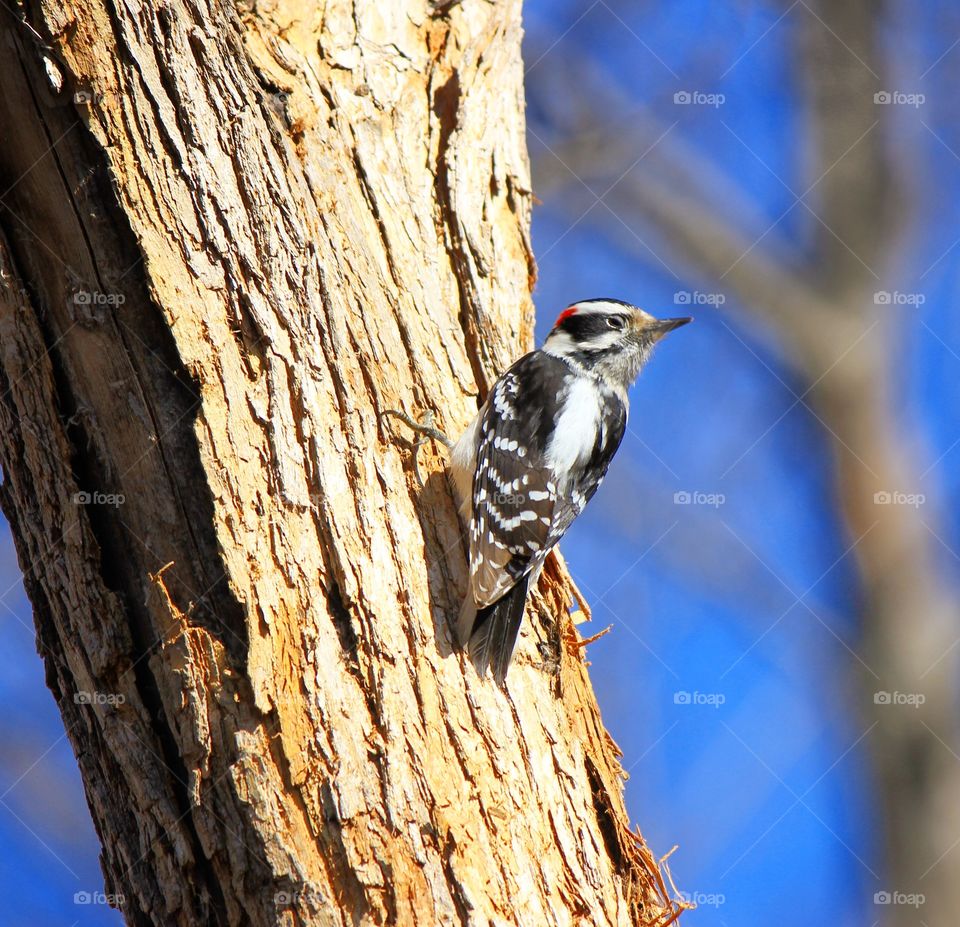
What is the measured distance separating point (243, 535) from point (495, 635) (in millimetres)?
755

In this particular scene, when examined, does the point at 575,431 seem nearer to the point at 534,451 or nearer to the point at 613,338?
the point at 534,451

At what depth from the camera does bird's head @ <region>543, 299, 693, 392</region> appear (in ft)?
14.3

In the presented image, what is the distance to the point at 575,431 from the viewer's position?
3891 mm

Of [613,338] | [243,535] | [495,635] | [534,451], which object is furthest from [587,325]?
[243,535]

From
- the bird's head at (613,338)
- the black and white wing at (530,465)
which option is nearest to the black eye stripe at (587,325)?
the bird's head at (613,338)

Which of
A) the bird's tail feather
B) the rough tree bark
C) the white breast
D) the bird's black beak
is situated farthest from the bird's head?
the bird's tail feather

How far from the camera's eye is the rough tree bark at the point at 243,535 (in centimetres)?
233

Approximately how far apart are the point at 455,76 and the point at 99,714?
2.59 meters

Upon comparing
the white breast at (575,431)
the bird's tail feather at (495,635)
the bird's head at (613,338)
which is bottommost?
the bird's tail feather at (495,635)

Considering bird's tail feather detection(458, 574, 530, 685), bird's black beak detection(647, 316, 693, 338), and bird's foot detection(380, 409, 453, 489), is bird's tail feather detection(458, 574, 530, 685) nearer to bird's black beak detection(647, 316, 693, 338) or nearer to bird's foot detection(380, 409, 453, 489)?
bird's foot detection(380, 409, 453, 489)

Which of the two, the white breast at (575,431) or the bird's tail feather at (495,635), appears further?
the white breast at (575,431)

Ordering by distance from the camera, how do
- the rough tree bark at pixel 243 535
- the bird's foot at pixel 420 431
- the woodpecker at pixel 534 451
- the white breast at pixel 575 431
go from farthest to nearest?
the white breast at pixel 575 431 < the bird's foot at pixel 420 431 < the woodpecker at pixel 534 451 < the rough tree bark at pixel 243 535

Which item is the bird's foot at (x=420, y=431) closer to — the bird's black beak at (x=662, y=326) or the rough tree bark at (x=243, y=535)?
the rough tree bark at (x=243, y=535)

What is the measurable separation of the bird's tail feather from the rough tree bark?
0.19 ft
